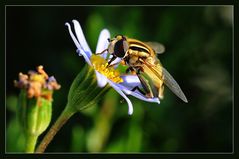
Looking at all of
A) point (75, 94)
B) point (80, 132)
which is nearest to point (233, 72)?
point (80, 132)

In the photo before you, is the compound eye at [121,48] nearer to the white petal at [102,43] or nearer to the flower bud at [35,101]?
the white petal at [102,43]

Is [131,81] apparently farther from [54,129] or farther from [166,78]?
[54,129]

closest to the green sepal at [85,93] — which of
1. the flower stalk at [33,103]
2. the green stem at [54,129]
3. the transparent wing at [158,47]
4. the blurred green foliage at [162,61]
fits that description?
the green stem at [54,129]

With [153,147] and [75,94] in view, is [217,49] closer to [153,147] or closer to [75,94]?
[153,147]

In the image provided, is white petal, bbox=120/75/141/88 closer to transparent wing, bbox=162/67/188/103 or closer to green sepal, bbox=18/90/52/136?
transparent wing, bbox=162/67/188/103

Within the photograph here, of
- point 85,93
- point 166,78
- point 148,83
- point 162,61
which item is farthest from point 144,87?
point 162,61
